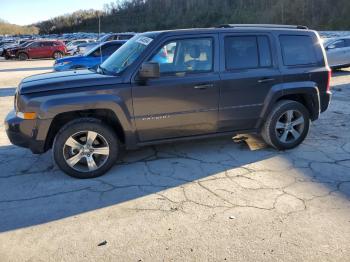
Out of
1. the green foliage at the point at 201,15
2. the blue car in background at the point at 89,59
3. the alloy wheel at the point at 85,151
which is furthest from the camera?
the green foliage at the point at 201,15

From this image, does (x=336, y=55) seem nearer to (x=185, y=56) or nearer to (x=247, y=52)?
(x=247, y=52)

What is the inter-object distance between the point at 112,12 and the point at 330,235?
11952 centimetres

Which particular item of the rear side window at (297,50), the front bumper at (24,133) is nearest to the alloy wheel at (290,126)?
the rear side window at (297,50)

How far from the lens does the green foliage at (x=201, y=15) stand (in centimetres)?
6288

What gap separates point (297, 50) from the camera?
18.0ft

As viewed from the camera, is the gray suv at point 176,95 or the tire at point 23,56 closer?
the gray suv at point 176,95

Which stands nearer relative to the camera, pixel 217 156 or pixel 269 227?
pixel 269 227

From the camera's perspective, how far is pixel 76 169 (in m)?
4.57

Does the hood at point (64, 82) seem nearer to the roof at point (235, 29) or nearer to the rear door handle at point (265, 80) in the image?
the roof at point (235, 29)

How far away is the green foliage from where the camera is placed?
62.9 meters

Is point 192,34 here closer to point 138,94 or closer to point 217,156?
point 138,94

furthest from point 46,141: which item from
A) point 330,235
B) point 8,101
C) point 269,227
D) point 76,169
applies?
point 8,101

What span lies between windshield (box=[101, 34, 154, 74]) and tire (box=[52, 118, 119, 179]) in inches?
31.6

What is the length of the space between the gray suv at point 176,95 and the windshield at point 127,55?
0.06 ft
